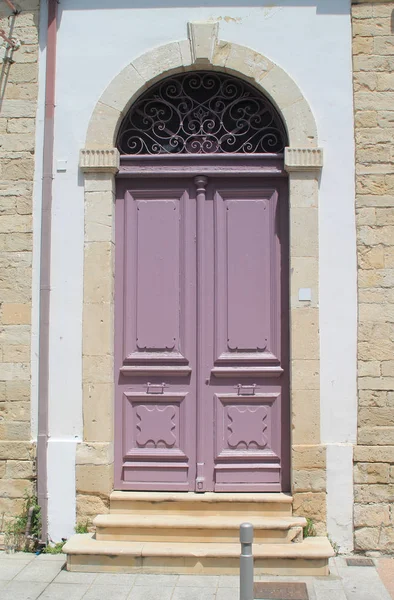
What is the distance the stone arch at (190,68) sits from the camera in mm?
6020

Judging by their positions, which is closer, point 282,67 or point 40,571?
point 40,571

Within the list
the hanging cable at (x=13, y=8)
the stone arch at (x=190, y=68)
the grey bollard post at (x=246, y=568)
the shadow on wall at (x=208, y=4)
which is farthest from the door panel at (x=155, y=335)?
the grey bollard post at (x=246, y=568)

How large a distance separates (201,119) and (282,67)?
841mm

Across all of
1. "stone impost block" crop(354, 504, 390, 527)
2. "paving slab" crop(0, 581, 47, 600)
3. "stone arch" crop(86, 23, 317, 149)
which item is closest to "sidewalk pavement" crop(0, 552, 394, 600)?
"paving slab" crop(0, 581, 47, 600)

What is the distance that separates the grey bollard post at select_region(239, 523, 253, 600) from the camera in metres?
3.51

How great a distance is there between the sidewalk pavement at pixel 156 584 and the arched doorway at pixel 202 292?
0.89 metres

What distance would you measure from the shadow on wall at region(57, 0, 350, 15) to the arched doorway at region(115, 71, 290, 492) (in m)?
0.62

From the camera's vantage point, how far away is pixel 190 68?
20.2ft

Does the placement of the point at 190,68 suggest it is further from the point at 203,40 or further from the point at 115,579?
the point at 115,579

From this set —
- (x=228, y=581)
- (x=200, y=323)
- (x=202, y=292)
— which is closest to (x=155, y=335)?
(x=200, y=323)

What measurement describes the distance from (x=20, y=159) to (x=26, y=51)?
1005 millimetres

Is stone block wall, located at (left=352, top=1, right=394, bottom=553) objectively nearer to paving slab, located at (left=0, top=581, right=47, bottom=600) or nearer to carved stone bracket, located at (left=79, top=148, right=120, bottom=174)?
carved stone bracket, located at (left=79, top=148, right=120, bottom=174)

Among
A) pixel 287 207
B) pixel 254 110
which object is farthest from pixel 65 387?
pixel 254 110

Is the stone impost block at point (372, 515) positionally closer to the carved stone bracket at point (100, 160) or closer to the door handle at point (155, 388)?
the door handle at point (155, 388)
